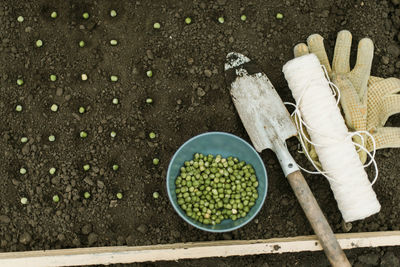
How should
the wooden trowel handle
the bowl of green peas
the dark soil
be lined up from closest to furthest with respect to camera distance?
1. the wooden trowel handle
2. the bowl of green peas
3. the dark soil

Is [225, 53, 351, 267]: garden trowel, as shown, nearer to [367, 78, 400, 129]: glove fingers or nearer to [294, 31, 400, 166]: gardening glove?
[294, 31, 400, 166]: gardening glove

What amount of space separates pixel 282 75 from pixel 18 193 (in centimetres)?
217

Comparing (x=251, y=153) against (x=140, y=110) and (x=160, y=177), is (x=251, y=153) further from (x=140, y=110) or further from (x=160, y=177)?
(x=140, y=110)

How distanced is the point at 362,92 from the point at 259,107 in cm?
76

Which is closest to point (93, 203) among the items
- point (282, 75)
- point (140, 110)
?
point (140, 110)

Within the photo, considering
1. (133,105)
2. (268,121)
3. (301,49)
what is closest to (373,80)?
(301,49)

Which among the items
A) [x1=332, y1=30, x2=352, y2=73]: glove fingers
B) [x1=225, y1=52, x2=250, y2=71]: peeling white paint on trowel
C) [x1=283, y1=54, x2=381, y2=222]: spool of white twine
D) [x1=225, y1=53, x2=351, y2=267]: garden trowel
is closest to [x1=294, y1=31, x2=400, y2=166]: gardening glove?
[x1=332, y1=30, x2=352, y2=73]: glove fingers

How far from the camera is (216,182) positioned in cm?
298

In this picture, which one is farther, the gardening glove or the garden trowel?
the gardening glove

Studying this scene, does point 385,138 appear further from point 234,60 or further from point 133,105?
point 133,105

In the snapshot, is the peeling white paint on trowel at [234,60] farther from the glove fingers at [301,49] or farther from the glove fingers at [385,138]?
the glove fingers at [385,138]

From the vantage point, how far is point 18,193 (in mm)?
3061

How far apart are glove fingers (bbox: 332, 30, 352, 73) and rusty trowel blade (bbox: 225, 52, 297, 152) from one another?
0.53m

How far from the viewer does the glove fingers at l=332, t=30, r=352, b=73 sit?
10.1ft
